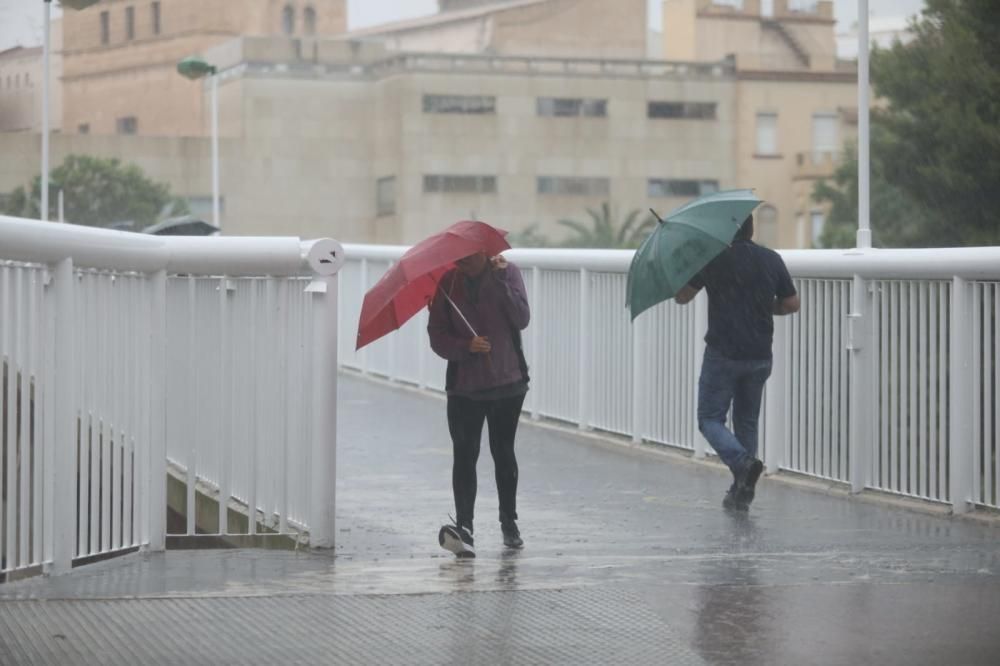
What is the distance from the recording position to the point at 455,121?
102000mm

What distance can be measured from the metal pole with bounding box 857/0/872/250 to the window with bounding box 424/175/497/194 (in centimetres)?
8813

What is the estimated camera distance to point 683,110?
106750 millimetres

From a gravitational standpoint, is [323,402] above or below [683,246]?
below

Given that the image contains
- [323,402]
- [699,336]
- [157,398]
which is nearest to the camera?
[157,398]

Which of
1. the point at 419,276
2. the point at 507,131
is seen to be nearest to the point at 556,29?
the point at 507,131

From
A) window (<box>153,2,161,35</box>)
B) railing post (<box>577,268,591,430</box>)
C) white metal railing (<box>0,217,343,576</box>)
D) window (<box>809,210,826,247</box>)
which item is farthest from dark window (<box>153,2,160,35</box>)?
white metal railing (<box>0,217,343,576</box>)

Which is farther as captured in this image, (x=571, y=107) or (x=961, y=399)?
(x=571, y=107)

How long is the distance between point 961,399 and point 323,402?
3636 mm

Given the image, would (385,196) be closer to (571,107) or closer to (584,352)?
(571,107)

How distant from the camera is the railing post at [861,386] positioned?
37.5ft

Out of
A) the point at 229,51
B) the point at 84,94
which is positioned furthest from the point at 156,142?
the point at 84,94

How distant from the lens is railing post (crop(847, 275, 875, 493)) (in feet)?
37.5

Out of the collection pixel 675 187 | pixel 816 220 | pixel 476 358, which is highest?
pixel 675 187

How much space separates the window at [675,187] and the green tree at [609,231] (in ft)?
14.4
